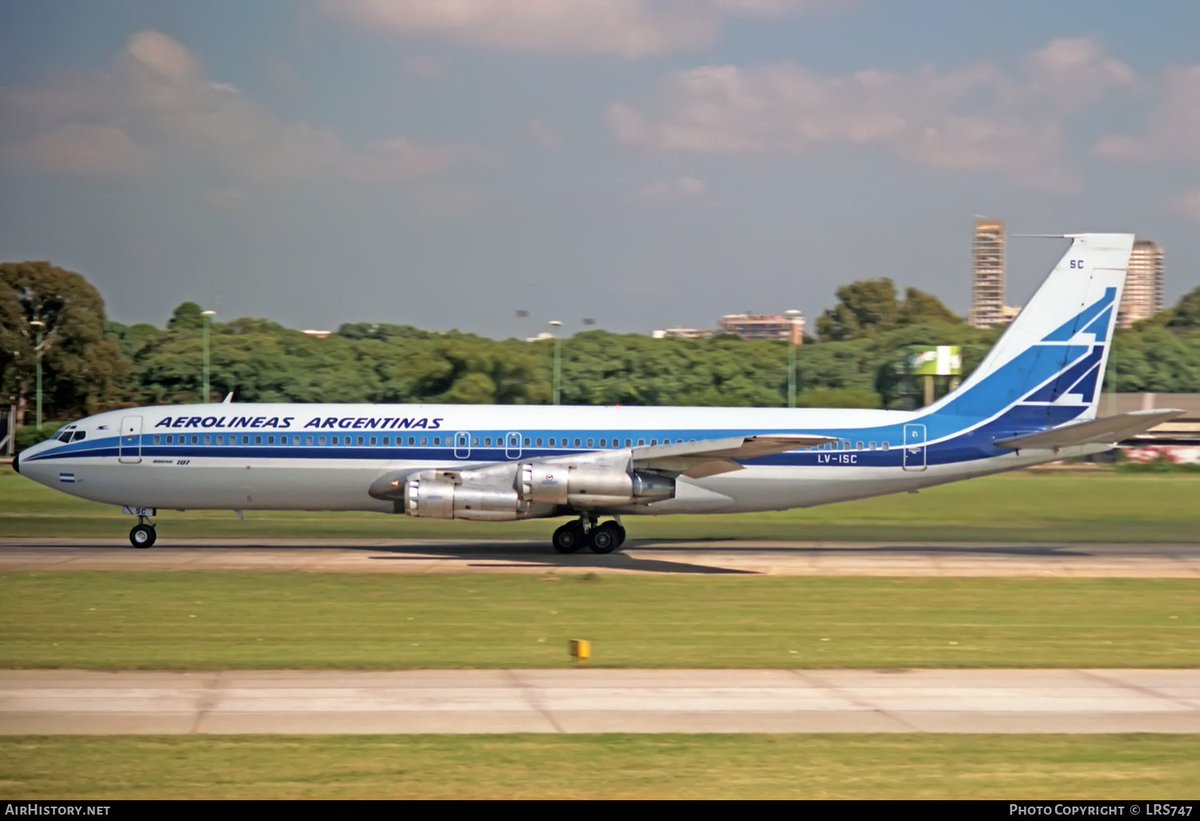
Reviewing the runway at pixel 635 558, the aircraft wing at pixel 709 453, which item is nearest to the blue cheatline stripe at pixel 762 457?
the aircraft wing at pixel 709 453

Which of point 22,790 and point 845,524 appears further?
point 845,524

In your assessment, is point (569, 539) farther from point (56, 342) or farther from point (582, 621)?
point (56, 342)

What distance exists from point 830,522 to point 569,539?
15810 mm

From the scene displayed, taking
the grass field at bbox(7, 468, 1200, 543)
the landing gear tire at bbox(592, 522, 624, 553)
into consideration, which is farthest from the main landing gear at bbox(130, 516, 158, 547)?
the landing gear tire at bbox(592, 522, 624, 553)

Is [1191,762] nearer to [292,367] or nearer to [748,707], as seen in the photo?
[748,707]

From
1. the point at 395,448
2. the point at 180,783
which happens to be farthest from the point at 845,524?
the point at 180,783

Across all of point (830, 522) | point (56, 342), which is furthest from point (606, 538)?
point (56, 342)

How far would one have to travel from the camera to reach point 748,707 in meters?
16.2

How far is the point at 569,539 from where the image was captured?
116 feet

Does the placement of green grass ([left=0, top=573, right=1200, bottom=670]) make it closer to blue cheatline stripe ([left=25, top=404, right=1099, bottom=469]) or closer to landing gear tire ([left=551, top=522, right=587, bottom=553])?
landing gear tire ([left=551, top=522, right=587, bottom=553])

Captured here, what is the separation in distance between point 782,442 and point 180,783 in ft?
74.3

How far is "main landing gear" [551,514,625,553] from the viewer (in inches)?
1391

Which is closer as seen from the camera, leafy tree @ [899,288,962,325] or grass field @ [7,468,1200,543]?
grass field @ [7,468,1200,543]

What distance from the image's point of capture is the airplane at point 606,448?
34.2 metres
